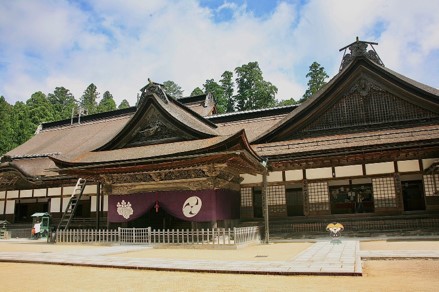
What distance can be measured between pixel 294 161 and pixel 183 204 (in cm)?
611

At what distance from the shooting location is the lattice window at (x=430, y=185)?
663 inches

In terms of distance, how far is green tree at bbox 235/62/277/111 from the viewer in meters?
58.6

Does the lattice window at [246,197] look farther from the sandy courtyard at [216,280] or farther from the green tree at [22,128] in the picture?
the green tree at [22,128]

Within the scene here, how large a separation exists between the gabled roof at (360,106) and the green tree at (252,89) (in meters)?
38.1

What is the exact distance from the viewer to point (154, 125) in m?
20.3

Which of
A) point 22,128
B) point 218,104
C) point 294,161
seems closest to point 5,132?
point 22,128

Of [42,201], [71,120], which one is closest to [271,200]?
[42,201]

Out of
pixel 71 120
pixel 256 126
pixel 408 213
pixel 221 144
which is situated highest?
pixel 71 120

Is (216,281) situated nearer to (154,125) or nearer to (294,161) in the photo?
(294,161)

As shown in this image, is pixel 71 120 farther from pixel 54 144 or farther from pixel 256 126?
pixel 256 126

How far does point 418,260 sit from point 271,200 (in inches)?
403

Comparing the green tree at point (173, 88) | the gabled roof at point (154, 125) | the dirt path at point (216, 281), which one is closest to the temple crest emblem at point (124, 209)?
the gabled roof at point (154, 125)

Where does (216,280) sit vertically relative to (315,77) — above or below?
below

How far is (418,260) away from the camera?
9.81 m
